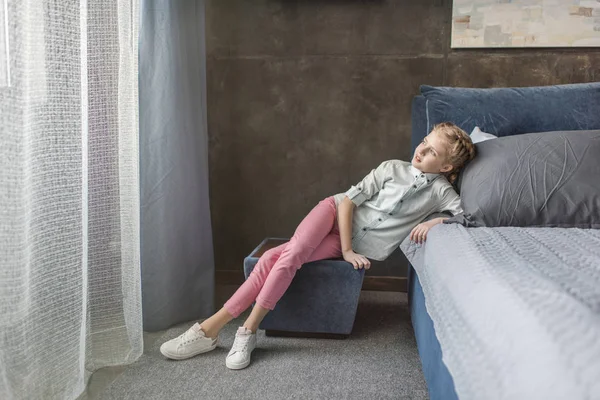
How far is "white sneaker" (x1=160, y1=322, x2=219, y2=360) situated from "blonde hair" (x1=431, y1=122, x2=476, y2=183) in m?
1.11

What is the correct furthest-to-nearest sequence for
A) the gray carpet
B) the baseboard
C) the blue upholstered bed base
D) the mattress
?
the baseboard < the gray carpet < the blue upholstered bed base < the mattress

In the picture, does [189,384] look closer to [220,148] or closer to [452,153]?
[452,153]

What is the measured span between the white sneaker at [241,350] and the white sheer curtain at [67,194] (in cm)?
33

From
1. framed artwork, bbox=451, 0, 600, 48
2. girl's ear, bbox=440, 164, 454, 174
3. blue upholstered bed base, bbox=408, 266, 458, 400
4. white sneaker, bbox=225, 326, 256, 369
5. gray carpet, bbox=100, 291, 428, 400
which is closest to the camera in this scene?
blue upholstered bed base, bbox=408, 266, 458, 400

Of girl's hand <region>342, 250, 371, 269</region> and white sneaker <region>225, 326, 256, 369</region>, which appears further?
girl's hand <region>342, 250, 371, 269</region>

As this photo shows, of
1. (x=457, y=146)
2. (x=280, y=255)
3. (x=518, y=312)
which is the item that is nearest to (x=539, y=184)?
(x=457, y=146)

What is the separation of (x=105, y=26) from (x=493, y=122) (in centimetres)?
153

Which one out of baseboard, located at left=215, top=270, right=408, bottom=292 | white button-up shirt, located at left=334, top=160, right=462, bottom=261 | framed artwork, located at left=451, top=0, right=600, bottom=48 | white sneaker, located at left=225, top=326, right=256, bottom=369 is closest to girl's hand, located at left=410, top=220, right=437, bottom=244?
white button-up shirt, located at left=334, top=160, right=462, bottom=261

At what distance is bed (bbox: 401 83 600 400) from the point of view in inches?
33.7

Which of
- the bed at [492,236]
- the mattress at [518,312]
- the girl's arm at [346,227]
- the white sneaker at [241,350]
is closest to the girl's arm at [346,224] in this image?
the girl's arm at [346,227]

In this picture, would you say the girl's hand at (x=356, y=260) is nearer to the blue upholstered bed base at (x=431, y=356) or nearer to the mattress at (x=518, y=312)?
the blue upholstered bed base at (x=431, y=356)

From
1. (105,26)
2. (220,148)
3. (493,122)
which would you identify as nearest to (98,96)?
(105,26)

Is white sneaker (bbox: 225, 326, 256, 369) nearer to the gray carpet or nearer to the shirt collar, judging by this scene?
the gray carpet

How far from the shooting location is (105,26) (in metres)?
1.69
